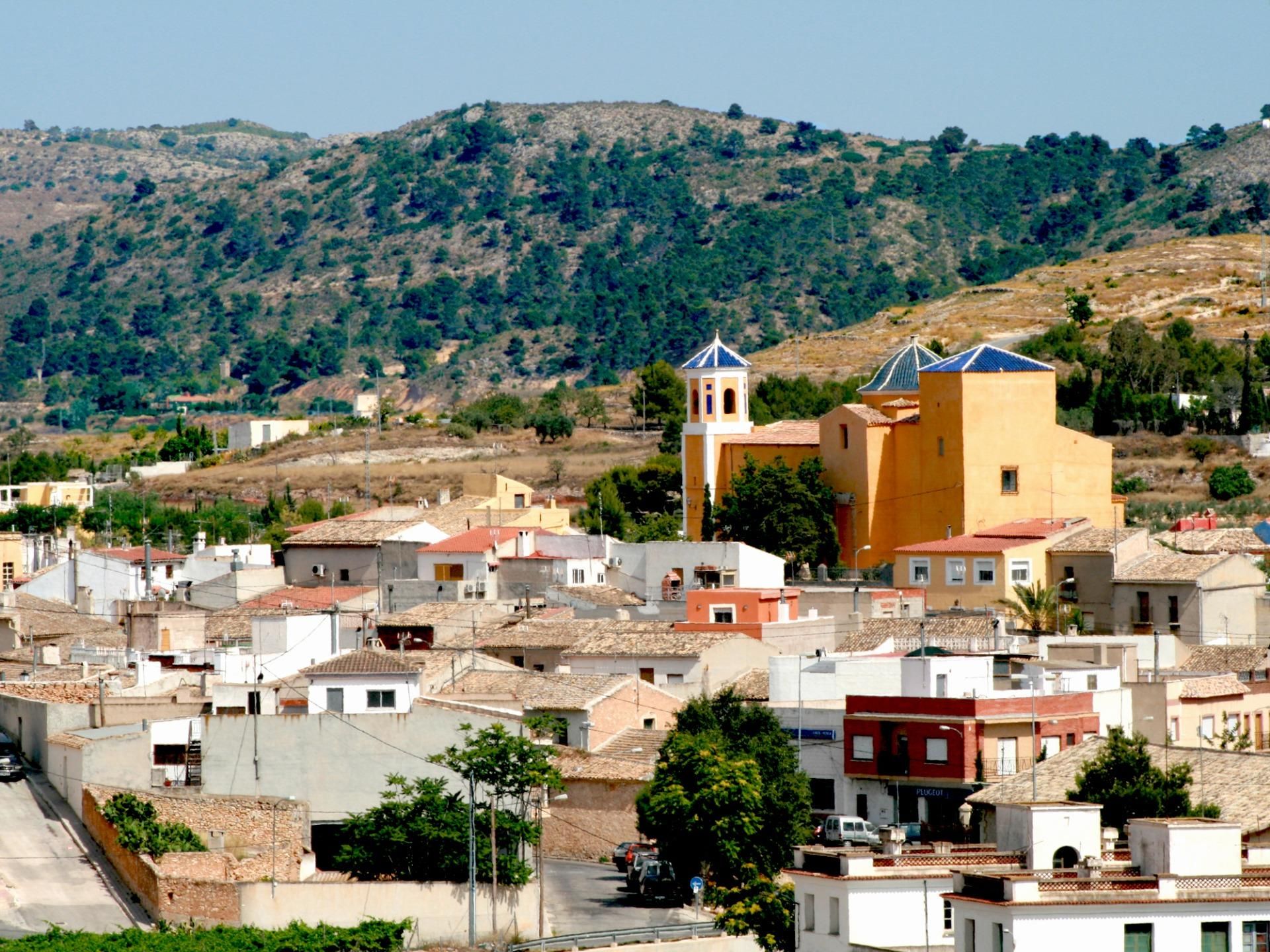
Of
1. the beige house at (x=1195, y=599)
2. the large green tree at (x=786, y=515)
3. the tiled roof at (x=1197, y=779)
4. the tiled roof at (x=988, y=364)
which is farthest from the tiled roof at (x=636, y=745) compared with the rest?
the tiled roof at (x=988, y=364)

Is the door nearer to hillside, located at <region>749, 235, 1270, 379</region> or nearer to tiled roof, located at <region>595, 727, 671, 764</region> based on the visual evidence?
tiled roof, located at <region>595, 727, 671, 764</region>

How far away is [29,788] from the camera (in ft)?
111

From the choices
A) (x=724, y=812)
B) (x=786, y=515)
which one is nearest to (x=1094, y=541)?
(x=786, y=515)

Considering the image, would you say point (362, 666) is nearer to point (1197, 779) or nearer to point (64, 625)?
point (1197, 779)

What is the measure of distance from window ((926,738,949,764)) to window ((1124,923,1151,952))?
13.7 meters

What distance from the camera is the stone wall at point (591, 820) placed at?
120 ft

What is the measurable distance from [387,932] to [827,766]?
363 inches

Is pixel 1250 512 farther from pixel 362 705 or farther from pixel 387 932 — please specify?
pixel 387 932

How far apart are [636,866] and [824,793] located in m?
4.16

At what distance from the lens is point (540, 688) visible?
133ft

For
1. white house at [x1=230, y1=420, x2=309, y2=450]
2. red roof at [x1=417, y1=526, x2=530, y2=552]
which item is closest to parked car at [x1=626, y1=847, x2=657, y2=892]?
red roof at [x1=417, y1=526, x2=530, y2=552]

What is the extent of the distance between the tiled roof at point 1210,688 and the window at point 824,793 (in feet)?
19.3

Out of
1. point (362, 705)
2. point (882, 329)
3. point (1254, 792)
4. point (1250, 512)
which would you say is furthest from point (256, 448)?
point (1254, 792)

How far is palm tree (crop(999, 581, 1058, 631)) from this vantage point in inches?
2010
